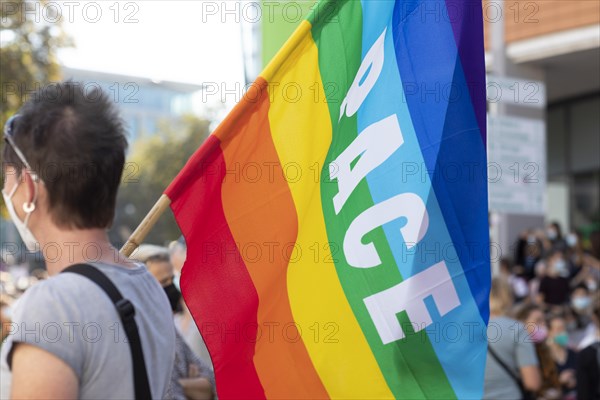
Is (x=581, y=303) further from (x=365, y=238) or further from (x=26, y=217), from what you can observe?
(x=26, y=217)

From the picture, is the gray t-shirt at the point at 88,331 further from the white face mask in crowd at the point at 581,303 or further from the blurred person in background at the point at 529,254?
the blurred person in background at the point at 529,254

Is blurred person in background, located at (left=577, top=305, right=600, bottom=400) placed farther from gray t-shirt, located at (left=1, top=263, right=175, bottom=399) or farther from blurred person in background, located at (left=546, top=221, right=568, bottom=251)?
blurred person in background, located at (left=546, top=221, right=568, bottom=251)

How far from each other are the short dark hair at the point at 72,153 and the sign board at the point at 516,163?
250 inches

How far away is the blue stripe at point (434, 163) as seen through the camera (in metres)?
3.27

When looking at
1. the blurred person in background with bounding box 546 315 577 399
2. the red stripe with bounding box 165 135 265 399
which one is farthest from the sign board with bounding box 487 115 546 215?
the red stripe with bounding box 165 135 265 399

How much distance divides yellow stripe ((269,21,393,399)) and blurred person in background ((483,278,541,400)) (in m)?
2.12

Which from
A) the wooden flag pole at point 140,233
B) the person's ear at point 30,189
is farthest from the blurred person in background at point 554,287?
the person's ear at point 30,189

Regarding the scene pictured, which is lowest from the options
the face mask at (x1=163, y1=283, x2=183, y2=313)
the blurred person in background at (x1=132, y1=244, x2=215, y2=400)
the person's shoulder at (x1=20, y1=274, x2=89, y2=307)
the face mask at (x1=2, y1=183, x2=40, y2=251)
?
the blurred person in background at (x1=132, y1=244, x2=215, y2=400)

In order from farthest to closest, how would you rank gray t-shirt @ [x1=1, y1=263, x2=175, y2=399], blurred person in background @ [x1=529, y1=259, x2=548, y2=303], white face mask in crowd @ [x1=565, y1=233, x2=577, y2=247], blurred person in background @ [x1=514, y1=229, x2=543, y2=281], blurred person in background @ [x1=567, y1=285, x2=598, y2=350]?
1. white face mask in crowd @ [x1=565, y1=233, x2=577, y2=247]
2. blurred person in background @ [x1=514, y1=229, x2=543, y2=281]
3. blurred person in background @ [x1=529, y1=259, x2=548, y2=303]
4. blurred person in background @ [x1=567, y1=285, x2=598, y2=350]
5. gray t-shirt @ [x1=1, y1=263, x2=175, y2=399]

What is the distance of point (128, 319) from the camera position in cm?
207

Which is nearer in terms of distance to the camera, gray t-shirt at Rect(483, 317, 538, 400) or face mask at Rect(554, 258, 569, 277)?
gray t-shirt at Rect(483, 317, 538, 400)

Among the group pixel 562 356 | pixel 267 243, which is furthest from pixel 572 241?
pixel 267 243

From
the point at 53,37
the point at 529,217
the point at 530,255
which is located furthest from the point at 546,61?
the point at 53,37

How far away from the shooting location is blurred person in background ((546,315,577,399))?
8289 mm
